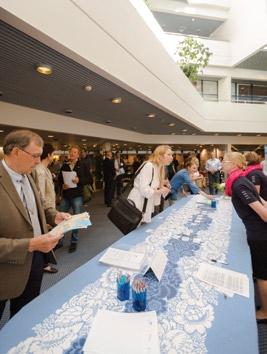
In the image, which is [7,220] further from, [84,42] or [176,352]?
[84,42]

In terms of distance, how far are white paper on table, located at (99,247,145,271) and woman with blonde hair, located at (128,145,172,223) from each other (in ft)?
2.85

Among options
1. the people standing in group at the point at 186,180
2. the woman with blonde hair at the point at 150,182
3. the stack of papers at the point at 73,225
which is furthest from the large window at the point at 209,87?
the stack of papers at the point at 73,225

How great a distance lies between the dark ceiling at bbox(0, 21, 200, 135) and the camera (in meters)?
2.38

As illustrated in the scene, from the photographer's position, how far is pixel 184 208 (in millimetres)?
3303

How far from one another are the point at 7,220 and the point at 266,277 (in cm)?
209

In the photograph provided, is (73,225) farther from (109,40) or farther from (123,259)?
(109,40)

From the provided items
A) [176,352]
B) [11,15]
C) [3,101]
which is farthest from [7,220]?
[3,101]

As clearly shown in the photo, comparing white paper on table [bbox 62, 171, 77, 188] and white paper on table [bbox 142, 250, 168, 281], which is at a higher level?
white paper on table [bbox 62, 171, 77, 188]

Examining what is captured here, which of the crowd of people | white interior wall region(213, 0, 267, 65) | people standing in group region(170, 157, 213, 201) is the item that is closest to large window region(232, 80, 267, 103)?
white interior wall region(213, 0, 267, 65)

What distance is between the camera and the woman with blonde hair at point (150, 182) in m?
2.65

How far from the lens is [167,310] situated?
1149 millimetres

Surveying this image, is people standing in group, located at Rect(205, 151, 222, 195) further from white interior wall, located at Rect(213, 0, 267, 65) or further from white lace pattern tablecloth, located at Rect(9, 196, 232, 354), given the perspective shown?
white lace pattern tablecloth, located at Rect(9, 196, 232, 354)

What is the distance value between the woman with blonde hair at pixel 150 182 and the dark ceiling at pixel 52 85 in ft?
4.56

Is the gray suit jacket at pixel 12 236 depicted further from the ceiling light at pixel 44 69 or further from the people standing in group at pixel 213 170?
the people standing in group at pixel 213 170
